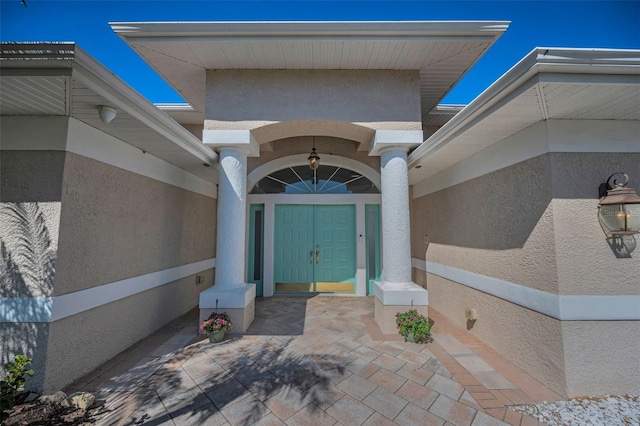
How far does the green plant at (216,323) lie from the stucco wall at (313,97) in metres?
3.22

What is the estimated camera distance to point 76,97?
2488mm

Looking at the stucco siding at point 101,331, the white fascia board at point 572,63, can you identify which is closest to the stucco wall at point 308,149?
the stucco siding at point 101,331

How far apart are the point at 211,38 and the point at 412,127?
11.9ft

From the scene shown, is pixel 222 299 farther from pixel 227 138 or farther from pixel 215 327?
pixel 227 138

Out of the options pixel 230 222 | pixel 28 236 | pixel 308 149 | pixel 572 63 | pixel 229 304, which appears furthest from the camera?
pixel 308 149

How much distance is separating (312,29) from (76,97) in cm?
311

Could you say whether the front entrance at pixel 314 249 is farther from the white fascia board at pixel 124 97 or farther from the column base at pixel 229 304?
the white fascia board at pixel 124 97

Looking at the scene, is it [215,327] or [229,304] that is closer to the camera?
[215,327]

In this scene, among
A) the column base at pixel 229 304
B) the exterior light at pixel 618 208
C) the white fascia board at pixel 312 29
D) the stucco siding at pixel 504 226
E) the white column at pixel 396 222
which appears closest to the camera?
the exterior light at pixel 618 208

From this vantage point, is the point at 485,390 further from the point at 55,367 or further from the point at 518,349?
the point at 55,367

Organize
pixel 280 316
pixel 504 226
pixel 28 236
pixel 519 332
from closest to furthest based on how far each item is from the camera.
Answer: pixel 28 236 < pixel 519 332 < pixel 504 226 < pixel 280 316

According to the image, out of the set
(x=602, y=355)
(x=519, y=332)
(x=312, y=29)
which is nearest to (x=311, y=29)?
(x=312, y=29)

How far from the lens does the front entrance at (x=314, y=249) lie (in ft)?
21.8

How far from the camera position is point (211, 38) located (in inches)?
151
